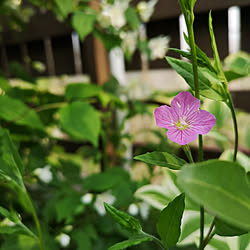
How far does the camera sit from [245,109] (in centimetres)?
95

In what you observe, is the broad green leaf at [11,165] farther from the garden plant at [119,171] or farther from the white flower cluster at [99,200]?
the white flower cluster at [99,200]

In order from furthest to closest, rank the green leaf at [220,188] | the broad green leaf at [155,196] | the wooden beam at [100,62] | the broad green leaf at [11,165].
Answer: the wooden beam at [100,62] < the broad green leaf at [155,196] < the broad green leaf at [11,165] < the green leaf at [220,188]

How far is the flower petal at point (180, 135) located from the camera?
18 cm

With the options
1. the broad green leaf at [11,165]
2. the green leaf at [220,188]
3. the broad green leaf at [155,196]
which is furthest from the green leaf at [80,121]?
the green leaf at [220,188]

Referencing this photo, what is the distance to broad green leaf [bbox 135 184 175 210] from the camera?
363mm

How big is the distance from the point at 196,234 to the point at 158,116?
0.70 ft

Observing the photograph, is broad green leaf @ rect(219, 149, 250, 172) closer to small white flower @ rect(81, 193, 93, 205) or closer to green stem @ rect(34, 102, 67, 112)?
small white flower @ rect(81, 193, 93, 205)

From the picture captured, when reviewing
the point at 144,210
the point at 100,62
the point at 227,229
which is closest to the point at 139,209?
the point at 144,210

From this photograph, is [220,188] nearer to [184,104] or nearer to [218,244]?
[184,104]

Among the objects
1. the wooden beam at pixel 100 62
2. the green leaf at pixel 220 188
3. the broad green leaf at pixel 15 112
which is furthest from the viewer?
the wooden beam at pixel 100 62

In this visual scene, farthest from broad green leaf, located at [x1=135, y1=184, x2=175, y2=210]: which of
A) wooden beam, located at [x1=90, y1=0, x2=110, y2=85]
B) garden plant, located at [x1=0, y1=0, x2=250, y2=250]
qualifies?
wooden beam, located at [x1=90, y1=0, x2=110, y2=85]

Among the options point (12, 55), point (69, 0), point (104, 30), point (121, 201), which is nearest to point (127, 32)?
point (104, 30)

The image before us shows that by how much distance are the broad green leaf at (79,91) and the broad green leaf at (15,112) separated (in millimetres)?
132

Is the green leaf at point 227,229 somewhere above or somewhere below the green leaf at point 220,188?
below
